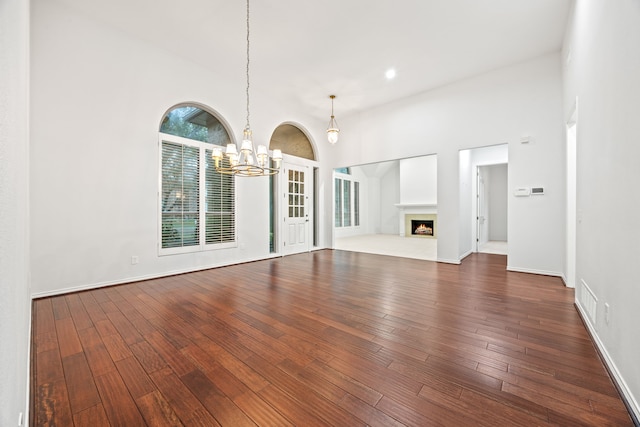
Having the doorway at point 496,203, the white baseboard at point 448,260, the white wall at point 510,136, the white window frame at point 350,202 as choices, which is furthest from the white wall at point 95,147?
the doorway at point 496,203

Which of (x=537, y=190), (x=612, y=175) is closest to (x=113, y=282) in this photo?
(x=612, y=175)

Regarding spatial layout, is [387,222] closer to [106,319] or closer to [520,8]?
[520,8]

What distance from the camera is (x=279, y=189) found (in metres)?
6.29

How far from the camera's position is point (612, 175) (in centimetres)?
187

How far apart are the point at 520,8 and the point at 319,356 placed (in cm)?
487

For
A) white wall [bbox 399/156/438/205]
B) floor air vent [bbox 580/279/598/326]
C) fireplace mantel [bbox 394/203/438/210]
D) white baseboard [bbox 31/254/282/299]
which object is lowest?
white baseboard [bbox 31/254/282/299]

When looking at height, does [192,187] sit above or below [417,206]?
above

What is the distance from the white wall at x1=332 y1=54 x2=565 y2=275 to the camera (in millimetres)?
4371

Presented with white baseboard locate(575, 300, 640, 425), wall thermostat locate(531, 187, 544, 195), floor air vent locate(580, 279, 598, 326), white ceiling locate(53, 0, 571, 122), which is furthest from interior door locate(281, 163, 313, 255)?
white baseboard locate(575, 300, 640, 425)

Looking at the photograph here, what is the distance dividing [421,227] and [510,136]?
637 cm

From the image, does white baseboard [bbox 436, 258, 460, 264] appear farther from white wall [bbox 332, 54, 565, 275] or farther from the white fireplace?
the white fireplace

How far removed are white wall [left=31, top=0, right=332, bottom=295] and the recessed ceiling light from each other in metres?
3.58

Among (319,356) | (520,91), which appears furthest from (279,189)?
(520,91)

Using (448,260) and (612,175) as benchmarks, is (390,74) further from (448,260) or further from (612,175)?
(612,175)
